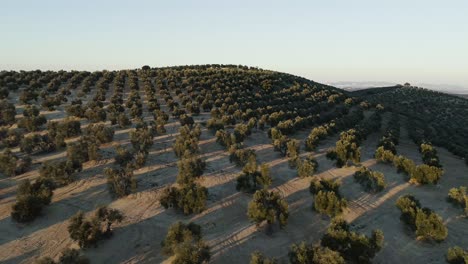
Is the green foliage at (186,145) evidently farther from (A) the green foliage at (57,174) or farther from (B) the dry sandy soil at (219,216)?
(A) the green foliage at (57,174)

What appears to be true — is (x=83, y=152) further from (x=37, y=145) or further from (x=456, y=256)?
(x=456, y=256)

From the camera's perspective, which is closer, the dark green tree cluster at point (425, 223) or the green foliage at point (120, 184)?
the dark green tree cluster at point (425, 223)

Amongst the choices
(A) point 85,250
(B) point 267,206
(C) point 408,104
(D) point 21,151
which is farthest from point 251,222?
(C) point 408,104

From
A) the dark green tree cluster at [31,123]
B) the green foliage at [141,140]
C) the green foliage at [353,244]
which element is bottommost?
the green foliage at [353,244]

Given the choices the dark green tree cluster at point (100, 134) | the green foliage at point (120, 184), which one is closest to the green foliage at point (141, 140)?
the dark green tree cluster at point (100, 134)

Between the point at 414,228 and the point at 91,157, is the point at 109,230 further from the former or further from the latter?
the point at 414,228

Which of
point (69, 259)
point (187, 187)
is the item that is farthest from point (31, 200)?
point (187, 187)

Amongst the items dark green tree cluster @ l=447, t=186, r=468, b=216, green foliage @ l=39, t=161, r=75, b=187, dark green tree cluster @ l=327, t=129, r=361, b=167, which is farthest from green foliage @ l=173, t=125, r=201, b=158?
dark green tree cluster @ l=447, t=186, r=468, b=216
